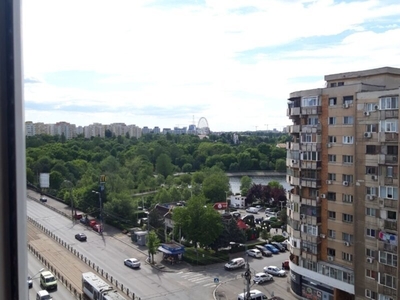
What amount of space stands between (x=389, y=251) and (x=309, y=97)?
1.81 metres

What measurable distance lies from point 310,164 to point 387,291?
1.49m

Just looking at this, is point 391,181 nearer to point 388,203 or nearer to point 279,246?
point 388,203

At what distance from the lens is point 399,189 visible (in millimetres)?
3857

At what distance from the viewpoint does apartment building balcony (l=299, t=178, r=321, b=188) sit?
185 inches

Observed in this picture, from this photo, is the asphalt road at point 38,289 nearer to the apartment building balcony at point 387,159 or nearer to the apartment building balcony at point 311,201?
the apartment building balcony at point 311,201

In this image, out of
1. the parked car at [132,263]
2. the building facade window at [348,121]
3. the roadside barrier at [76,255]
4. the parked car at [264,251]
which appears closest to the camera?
the building facade window at [348,121]

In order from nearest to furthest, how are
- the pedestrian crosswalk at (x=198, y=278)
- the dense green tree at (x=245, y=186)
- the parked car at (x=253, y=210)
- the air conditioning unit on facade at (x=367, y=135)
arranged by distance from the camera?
the air conditioning unit on facade at (x=367, y=135) < the pedestrian crosswalk at (x=198, y=278) < the parked car at (x=253, y=210) < the dense green tree at (x=245, y=186)

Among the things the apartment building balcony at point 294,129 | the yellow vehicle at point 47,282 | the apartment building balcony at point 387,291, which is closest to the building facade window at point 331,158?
the apartment building balcony at point 294,129

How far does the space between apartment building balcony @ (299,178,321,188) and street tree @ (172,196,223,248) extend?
2.05 meters

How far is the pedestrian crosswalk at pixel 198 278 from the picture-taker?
17.9ft

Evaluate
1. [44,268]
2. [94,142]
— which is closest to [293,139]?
[44,268]

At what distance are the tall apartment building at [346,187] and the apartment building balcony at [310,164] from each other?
1cm

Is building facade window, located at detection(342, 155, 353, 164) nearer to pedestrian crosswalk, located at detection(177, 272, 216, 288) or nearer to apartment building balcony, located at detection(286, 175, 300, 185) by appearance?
apartment building balcony, located at detection(286, 175, 300, 185)

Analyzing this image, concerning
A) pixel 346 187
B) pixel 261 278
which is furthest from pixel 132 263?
pixel 346 187
